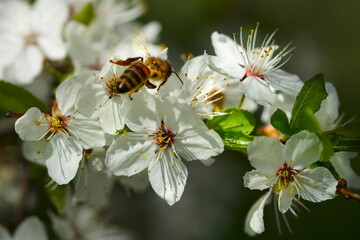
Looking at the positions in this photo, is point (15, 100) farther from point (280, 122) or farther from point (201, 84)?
point (280, 122)

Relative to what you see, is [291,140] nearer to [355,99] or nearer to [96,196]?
[96,196]

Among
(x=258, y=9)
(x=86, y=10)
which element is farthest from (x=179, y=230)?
(x=86, y=10)

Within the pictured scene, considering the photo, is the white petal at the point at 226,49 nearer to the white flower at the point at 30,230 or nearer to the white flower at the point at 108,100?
the white flower at the point at 108,100

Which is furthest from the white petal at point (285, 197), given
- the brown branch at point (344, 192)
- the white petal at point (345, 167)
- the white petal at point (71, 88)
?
the white petal at point (71, 88)

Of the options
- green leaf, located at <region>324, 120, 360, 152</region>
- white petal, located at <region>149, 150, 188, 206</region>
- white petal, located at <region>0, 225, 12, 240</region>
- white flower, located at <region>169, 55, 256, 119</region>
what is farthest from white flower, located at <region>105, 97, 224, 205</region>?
white petal, located at <region>0, 225, 12, 240</region>

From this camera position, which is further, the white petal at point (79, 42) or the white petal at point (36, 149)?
the white petal at point (79, 42)


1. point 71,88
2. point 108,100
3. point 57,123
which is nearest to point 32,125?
point 57,123

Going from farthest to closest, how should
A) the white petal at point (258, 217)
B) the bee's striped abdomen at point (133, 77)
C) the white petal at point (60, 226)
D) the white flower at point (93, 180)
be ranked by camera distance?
the white petal at point (60, 226)
the white flower at point (93, 180)
the white petal at point (258, 217)
the bee's striped abdomen at point (133, 77)

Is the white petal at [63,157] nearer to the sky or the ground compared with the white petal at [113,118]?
nearer to the ground
